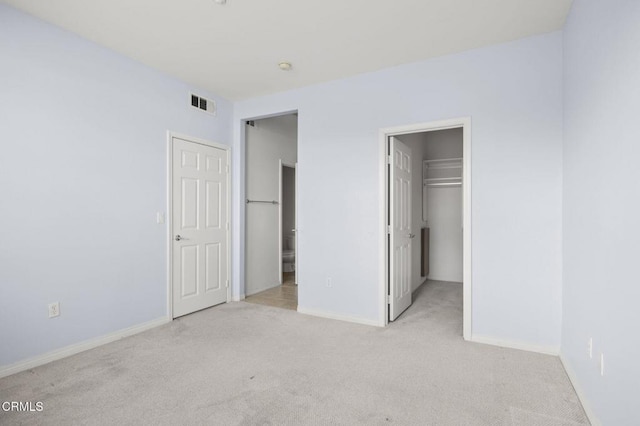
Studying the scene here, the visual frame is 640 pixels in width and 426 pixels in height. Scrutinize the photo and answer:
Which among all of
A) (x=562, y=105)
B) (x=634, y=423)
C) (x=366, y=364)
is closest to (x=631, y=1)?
Answer: (x=562, y=105)

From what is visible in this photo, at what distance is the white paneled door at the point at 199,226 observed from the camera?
3.77 metres

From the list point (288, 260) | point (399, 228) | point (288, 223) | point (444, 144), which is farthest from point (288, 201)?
point (399, 228)

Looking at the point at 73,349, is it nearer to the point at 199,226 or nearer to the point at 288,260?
the point at 199,226

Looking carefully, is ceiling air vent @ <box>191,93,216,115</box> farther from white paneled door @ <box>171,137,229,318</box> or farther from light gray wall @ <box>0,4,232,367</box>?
white paneled door @ <box>171,137,229,318</box>

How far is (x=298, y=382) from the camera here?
231 cm

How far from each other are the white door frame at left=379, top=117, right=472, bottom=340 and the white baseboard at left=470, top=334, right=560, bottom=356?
10 cm

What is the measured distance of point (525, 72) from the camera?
288cm

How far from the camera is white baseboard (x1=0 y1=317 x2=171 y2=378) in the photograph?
2439 mm

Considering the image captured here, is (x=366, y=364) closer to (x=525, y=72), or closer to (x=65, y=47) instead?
(x=525, y=72)

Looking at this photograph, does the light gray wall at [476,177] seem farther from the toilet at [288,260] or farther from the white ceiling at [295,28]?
Result: the toilet at [288,260]

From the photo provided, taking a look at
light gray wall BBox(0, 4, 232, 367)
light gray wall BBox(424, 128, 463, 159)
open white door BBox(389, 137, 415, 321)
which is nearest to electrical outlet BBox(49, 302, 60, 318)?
light gray wall BBox(0, 4, 232, 367)

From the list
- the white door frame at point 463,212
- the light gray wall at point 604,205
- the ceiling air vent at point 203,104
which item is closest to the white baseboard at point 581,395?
the light gray wall at point 604,205

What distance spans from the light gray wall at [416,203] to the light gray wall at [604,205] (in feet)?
7.65

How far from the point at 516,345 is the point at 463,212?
1.31 metres
